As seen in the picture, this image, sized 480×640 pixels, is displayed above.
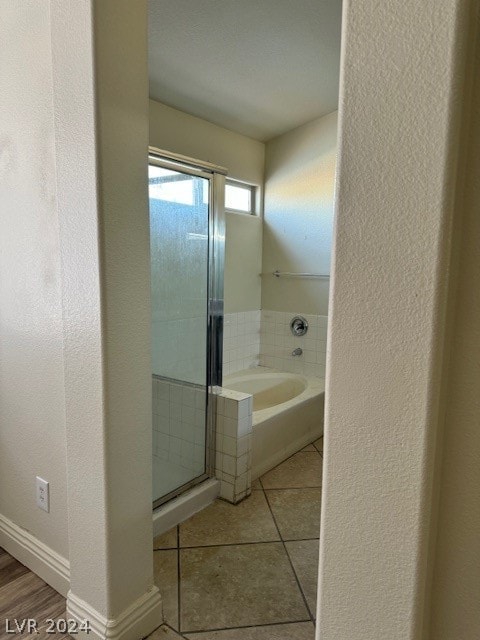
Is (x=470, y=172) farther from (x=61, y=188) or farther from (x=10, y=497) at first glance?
(x=10, y=497)

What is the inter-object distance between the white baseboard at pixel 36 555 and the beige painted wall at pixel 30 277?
34 millimetres

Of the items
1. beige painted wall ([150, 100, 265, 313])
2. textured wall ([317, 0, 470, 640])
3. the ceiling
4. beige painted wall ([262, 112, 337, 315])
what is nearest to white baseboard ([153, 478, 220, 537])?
textured wall ([317, 0, 470, 640])

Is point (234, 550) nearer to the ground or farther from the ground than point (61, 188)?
nearer to the ground

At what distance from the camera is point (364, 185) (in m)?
0.67

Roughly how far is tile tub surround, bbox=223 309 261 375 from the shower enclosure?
1.24 metres

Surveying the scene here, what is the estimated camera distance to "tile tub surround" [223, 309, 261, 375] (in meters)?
3.59

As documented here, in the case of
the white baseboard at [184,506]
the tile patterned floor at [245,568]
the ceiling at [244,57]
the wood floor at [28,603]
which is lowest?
the tile patterned floor at [245,568]

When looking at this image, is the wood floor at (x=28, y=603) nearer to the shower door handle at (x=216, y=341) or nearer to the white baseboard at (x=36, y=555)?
the white baseboard at (x=36, y=555)

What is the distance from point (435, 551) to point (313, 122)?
349 centimetres

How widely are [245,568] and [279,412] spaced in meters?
1.07

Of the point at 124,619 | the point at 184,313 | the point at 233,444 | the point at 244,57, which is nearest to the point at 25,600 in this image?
the point at 124,619

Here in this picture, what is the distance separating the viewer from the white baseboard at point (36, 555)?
1568 millimetres

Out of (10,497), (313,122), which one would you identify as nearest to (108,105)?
(10,497)

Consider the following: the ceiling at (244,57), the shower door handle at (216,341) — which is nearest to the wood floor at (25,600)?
the shower door handle at (216,341)
